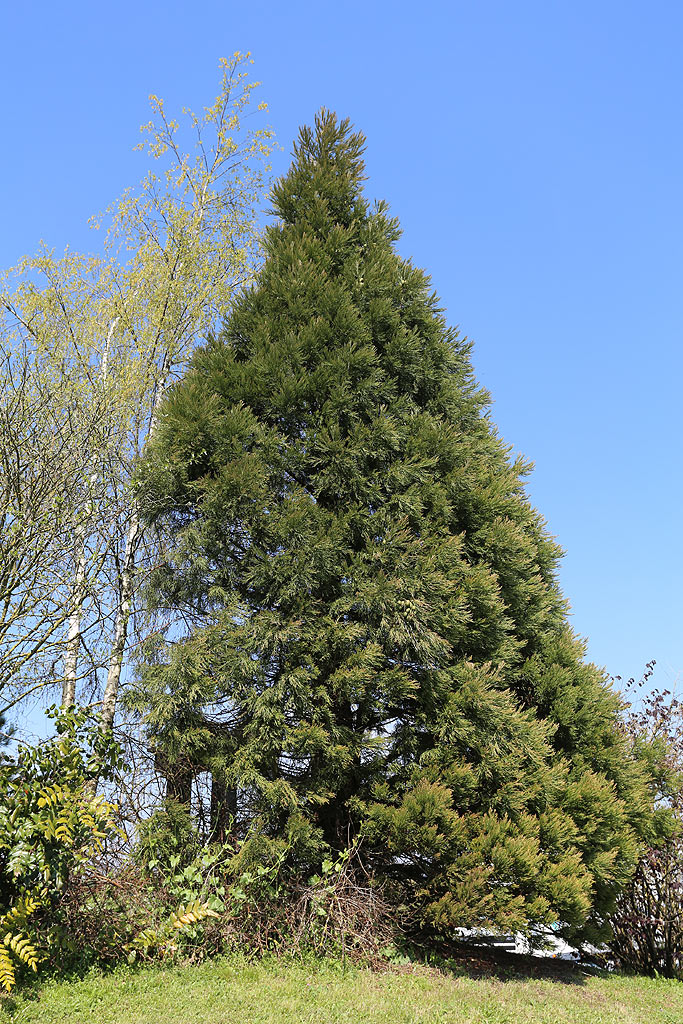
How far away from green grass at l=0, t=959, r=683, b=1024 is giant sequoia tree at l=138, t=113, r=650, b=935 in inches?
23.9

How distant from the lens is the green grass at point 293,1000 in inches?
184

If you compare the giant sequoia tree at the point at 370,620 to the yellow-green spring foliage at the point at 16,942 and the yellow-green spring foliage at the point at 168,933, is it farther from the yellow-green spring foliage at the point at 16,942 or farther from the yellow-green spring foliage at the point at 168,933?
the yellow-green spring foliage at the point at 16,942

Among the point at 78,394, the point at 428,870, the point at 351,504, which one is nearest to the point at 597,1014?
the point at 428,870

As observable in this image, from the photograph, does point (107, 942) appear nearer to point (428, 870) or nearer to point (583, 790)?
point (428, 870)

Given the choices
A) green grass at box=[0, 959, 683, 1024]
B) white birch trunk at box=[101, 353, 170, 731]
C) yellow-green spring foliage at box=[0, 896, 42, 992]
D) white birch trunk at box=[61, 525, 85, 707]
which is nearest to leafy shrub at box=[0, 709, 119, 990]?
yellow-green spring foliage at box=[0, 896, 42, 992]

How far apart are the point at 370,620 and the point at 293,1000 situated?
286cm

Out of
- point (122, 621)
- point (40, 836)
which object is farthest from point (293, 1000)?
point (122, 621)

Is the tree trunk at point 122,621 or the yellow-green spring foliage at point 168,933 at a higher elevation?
the tree trunk at point 122,621

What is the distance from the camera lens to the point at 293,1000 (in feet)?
16.2

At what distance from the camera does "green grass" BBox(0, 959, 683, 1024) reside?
184 inches

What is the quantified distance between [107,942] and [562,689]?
477cm

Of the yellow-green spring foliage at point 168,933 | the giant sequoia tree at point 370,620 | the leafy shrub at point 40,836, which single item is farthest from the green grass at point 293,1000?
the giant sequoia tree at point 370,620

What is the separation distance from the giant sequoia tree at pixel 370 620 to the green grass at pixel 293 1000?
1.99ft

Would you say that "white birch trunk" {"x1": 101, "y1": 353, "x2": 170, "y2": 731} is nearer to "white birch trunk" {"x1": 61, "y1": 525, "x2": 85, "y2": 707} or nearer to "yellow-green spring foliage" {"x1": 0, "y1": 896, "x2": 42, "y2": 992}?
"white birch trunk" {"x1": 61, "y1": 525, "x2": 85, "y2": 707}
